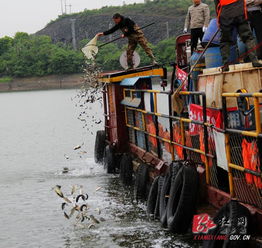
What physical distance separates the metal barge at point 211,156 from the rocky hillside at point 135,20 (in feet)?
400

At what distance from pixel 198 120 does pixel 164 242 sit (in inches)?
65.9

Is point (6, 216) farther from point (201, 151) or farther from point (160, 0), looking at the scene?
point (160, 0)

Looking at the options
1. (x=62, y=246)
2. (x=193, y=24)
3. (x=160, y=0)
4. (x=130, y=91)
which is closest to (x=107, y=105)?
(x=130, y=91)

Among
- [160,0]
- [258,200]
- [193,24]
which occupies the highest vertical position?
[160,0]

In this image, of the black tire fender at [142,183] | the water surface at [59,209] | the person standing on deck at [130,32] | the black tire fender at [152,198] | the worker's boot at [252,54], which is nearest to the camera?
the worker's boot at [252,54]

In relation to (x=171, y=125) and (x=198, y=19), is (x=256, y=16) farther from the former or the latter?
(x=198, y=19)

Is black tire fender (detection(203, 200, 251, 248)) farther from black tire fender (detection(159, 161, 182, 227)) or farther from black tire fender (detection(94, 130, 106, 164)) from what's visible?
black tire fender (detection(94, 130, 106, 164))

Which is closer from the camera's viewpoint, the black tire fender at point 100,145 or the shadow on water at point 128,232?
the shadow on water at point 128,232

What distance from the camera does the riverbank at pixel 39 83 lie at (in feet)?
370

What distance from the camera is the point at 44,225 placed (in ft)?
38.3

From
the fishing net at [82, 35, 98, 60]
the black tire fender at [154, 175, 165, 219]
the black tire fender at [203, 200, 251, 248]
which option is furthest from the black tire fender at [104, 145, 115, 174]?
the black tire fender at [203, 200, 251, 248]

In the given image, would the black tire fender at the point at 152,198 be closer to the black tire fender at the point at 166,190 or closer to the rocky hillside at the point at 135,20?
the black tire fender at the point at 166,190

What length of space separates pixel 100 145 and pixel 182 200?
9.27m

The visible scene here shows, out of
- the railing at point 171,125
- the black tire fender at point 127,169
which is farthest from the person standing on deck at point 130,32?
the black tire fender at point 127,169
